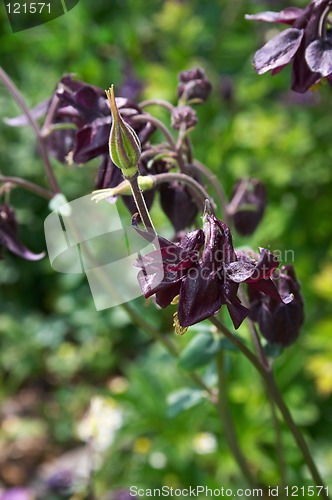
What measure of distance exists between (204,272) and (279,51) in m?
0.37

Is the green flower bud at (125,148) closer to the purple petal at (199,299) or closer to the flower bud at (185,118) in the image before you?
the purple petal at (199,299)

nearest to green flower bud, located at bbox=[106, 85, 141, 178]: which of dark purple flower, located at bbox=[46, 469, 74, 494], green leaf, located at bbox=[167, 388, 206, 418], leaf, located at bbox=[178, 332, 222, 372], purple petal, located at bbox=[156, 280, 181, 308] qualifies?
purple petal, located at bbox=[156, 280, 181, 308]

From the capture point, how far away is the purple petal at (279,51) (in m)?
0.95

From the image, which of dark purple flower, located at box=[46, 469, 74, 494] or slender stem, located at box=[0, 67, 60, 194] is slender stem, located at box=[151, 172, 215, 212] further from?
dark purple flower, located at box=[46, 469, 74, 494]

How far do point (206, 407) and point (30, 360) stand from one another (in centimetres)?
124

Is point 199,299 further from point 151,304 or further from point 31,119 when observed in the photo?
point 151,304

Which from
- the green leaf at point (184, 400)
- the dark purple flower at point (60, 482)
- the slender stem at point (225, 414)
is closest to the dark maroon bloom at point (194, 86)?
the slender stem at point (225, 414)

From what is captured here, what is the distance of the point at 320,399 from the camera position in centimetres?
238

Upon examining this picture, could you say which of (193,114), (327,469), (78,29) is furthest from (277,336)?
(78,29)

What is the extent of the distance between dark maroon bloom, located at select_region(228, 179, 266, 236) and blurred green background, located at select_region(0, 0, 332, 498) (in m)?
0.71

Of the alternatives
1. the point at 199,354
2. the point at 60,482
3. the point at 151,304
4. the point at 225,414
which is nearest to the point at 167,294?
the point at 199,354

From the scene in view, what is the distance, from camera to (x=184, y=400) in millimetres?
1354

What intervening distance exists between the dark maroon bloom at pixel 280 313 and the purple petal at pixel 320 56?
0.28 meters

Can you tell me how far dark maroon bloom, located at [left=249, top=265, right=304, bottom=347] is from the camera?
1019 mm
